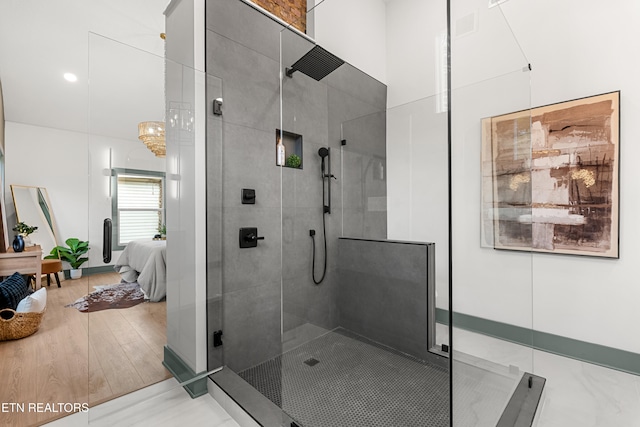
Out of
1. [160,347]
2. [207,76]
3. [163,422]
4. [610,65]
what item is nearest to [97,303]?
[160,347]

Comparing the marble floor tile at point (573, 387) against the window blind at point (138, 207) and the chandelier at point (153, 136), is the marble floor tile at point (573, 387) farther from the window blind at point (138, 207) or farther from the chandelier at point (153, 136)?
the chandelier at point (153, 136)

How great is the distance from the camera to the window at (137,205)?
68.1 inches

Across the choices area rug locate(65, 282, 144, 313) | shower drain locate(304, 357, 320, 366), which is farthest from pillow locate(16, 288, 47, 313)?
shower drain locate(304, 357, 320, 366)

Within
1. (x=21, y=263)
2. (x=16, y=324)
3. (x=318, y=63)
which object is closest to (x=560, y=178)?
(x=318, y=63)

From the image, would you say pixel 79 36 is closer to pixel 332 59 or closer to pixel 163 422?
pixel 332 59

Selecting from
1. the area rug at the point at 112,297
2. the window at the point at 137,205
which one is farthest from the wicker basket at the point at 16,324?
the window at the point at 137,205

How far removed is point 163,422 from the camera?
1.59 metres

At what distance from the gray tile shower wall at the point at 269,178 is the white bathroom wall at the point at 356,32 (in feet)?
0.35

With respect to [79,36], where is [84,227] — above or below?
below

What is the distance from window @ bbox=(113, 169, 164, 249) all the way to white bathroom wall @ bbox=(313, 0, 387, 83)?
141cm

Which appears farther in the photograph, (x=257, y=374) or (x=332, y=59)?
(x=257, y=374)

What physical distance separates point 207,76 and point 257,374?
6.96 ft

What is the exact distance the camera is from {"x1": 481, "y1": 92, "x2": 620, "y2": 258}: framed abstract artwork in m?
1.51

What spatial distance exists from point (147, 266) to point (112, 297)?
0.88 ft
